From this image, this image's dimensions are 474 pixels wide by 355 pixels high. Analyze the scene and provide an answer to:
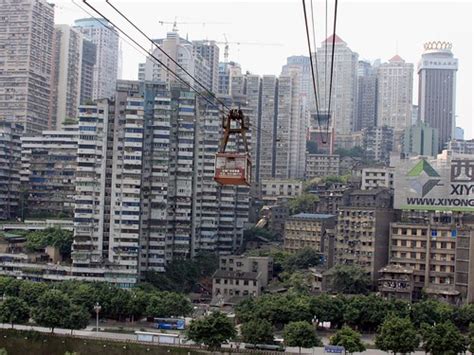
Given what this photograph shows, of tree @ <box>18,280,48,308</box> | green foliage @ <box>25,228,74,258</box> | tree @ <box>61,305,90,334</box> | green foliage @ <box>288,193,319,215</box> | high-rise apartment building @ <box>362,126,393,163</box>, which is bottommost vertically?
tree @ <box>61,305,90,334</box>

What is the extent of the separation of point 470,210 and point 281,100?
32424 mm

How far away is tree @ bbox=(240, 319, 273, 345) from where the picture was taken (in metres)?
27.3

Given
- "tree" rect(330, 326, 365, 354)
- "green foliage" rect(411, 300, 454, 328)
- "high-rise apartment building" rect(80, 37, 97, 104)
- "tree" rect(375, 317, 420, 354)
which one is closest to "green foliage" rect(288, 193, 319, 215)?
"green foliage" rect(411, 300, 454, 328)

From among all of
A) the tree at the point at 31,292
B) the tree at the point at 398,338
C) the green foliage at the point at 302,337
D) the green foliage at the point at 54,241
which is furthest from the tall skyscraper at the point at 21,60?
the tree at the point at 398,338

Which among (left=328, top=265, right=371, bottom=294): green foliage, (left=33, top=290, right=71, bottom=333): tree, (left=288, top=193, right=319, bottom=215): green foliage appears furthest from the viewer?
(left=288, top=193, right=319, bottom=215): green foliage

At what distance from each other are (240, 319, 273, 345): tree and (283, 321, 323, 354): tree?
630mm

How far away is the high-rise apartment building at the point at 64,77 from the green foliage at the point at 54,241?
25.8 metres

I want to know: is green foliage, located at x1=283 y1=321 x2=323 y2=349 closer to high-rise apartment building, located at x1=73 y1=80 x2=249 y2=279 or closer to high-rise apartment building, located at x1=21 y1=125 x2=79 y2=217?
high-rise apartment building, located at x1=73 y1=80 x2=249 y2=279

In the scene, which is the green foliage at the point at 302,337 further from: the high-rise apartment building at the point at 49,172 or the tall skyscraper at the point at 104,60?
the tall skyscraper at the point at 104,60

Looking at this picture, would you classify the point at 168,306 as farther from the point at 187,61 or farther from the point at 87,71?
the point at 87,71

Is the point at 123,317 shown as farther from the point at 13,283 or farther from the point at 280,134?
the point at 280,134

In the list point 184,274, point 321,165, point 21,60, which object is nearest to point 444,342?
point 184,274

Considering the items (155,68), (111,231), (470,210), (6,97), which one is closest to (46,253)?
(111,231)

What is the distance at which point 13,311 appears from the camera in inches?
1178
